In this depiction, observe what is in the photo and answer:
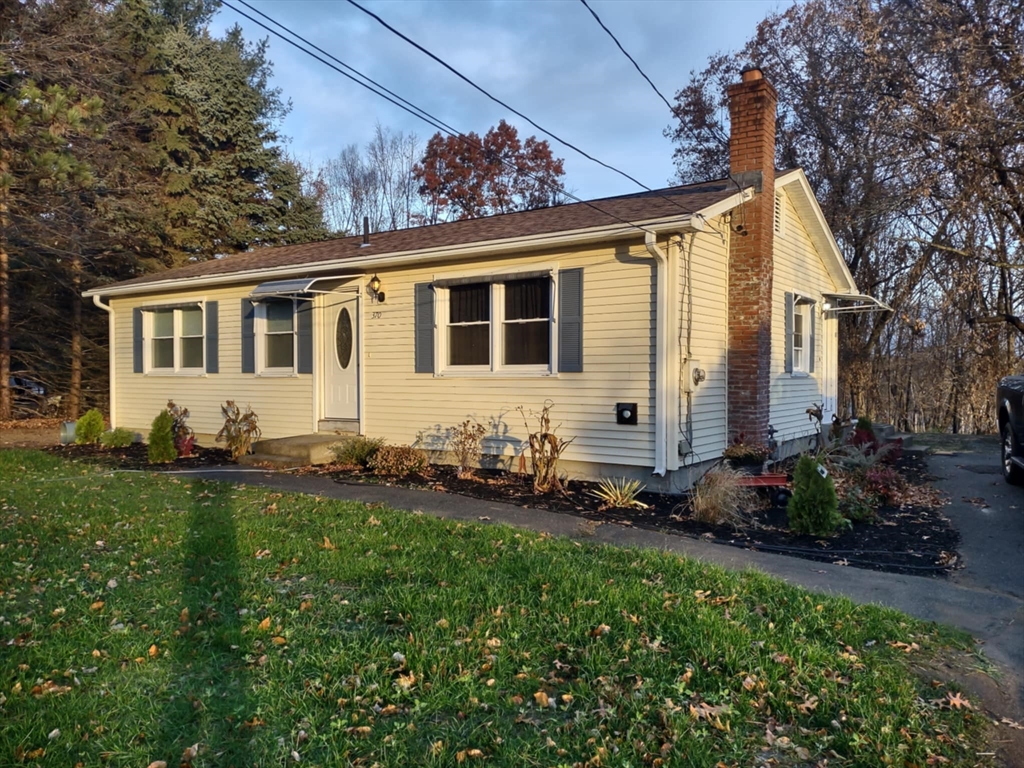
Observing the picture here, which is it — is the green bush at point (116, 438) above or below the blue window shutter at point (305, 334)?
below

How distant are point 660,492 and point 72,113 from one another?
9.15 meters

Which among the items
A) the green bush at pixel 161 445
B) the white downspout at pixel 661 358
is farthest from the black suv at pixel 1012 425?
Result: the green bush at pixel 161 445

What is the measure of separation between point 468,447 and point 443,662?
607 centimetres

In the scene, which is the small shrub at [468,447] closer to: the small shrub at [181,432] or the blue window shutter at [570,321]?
the blue window shutter at [570,321]

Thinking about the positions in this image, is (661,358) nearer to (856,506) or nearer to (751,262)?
(751,262)

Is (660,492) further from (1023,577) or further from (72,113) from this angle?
(72,113)

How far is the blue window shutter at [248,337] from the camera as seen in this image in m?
12.0

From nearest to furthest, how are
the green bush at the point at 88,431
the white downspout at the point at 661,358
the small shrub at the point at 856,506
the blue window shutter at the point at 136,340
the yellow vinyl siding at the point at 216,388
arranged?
1. the small shrub at the point at 856,506
2. the white downspout at the point at 661,358
3. the yellow vinyl siding at the point at 216,388
4. the green bush at the point at 88,431
5. the blue window shutter at the point at 136,340

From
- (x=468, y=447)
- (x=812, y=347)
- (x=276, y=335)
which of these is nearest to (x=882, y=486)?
(x=468, y=447)

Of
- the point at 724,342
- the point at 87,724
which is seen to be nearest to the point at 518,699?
the point at 87,724

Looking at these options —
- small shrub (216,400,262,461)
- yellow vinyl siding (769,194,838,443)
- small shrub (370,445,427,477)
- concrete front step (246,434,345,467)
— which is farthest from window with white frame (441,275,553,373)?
small shrub (216,400,262,461)

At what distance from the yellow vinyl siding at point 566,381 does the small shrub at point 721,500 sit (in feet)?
3.58

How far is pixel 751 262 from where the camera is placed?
9.54 meters

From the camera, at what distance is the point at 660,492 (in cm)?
852
